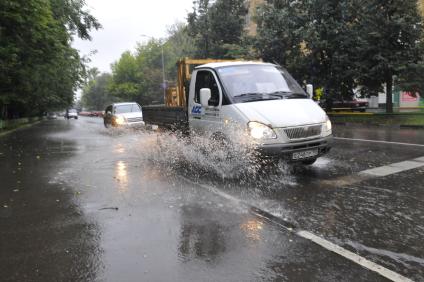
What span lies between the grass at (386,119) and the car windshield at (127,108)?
11224 millimetres

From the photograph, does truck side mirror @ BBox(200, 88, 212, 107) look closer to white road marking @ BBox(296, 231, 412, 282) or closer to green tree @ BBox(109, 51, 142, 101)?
white road marking @ BBox(296, 231, 412, 282)

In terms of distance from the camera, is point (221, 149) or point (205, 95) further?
point (205, 95)

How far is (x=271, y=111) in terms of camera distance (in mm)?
7746

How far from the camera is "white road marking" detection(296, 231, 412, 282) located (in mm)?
3729

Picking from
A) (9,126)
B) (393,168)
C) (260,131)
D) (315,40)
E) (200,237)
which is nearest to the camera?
(200,237)

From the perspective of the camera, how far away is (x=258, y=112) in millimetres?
7711

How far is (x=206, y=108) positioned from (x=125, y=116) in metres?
14.6

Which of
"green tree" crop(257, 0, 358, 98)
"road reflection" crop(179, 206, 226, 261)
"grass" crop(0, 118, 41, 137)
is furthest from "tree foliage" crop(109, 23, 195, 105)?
"road reflection" crop(179, 206, 226, 261)

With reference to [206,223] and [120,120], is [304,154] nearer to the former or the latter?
[206,223]

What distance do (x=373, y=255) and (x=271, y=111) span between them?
12.8ft

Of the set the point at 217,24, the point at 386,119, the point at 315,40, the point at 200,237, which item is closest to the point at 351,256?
the point at 200,237

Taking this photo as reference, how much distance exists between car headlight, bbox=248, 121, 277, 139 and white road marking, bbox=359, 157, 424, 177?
2.07 meters

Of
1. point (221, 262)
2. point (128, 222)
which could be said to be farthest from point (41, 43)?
point (221, 262)

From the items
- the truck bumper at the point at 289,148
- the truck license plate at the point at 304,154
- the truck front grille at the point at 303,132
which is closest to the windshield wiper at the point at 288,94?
the truck front grille at the point at 303,132
